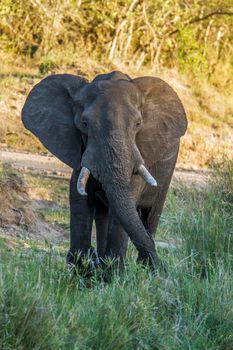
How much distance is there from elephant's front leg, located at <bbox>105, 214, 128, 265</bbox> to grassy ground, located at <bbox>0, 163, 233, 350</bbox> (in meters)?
0.34

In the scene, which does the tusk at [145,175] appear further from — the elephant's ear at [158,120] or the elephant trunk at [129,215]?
the elephant's ear at [158,120]

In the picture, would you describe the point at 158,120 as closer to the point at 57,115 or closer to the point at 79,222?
the point at 57,115

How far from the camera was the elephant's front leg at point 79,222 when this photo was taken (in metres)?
9.16

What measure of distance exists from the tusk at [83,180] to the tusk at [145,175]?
0.39m

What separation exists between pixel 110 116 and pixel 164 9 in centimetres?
1259

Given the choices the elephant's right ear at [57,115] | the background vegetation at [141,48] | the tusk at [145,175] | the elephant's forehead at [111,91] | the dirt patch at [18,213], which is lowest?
the dirt patch at [18,213]

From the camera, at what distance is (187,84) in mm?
20984

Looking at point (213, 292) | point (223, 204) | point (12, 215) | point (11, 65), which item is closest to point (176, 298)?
point (213, 292)

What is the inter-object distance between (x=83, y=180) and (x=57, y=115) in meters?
1.02

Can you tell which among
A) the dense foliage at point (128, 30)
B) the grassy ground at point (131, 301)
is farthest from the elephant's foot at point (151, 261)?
the dense foliage at point (128, 30)

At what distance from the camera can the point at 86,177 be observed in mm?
8820

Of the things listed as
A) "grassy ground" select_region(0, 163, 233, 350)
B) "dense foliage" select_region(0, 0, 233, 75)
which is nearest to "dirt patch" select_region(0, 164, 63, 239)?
"grassy ground" select_region(0, 163, 233, 350)

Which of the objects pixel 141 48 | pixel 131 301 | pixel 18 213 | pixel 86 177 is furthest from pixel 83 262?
pixel 141 48

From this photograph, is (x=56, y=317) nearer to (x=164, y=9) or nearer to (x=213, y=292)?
(x=213, y=292)
